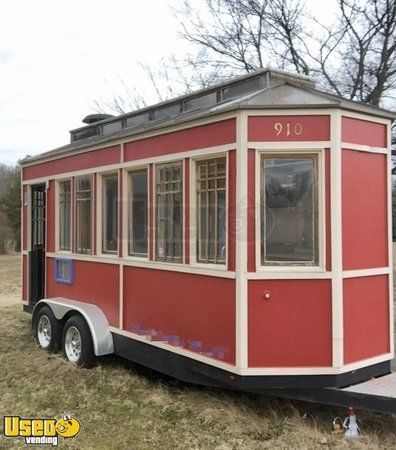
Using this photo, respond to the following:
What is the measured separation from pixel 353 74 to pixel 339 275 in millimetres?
12213

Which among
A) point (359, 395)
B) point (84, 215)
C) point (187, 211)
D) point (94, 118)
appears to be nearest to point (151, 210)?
point (187, 211)

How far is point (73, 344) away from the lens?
20.4ft

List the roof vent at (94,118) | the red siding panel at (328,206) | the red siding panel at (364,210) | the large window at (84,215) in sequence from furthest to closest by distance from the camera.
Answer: the roof vent at (94,118) < the large window at (84,215) < the red siding panel at (364,210) < the red siding panel at (328,206)

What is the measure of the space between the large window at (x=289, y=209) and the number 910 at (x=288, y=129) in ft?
0.65

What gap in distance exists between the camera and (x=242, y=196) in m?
4.21

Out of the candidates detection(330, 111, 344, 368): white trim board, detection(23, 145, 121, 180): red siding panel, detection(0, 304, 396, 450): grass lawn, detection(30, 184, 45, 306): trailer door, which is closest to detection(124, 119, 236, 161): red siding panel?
detection(23, 145, 121, 180): red siding panel

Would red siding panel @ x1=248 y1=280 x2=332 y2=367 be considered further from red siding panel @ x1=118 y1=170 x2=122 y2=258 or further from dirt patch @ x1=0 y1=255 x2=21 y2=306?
dirt patch @ x1=0 y1=255 x2=21 y2=306

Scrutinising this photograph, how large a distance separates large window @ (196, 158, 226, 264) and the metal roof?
49 centimetres

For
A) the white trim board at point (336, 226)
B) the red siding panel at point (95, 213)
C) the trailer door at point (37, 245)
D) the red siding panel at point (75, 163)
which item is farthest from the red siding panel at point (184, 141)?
the trailer door at point (37, 245)

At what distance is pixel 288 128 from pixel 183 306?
6.21 ft

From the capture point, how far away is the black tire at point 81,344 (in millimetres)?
5852

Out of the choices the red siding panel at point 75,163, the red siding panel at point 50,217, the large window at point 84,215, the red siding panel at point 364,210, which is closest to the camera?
the red siding panel at point 364,210

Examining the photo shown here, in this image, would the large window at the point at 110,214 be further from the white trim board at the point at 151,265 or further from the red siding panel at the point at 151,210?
the red siding panel at the point at 151,210

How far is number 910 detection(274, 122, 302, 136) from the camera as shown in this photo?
4.19 m
